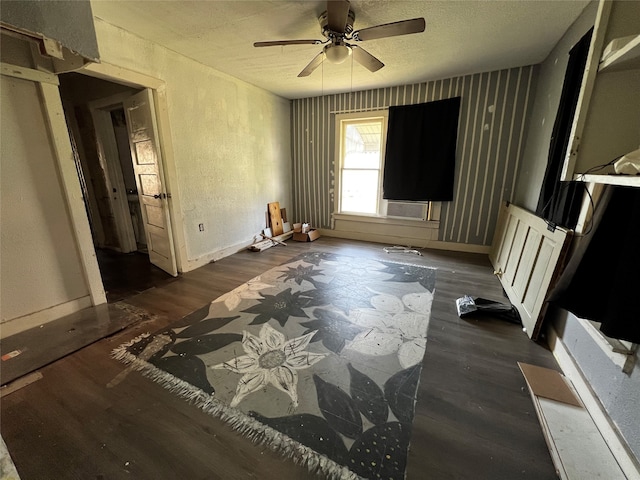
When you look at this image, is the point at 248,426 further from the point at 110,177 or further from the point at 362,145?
the point at 362,145

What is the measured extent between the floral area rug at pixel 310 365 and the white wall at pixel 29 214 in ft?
3.23

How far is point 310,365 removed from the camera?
173 centimetres

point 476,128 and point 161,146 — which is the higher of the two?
point 476,128

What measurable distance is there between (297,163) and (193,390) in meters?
4.43

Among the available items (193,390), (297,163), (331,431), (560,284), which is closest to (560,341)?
(560,284)

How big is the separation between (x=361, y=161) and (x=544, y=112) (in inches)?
99.6

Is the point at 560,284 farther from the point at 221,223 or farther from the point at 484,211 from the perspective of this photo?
A: the point at 221,223

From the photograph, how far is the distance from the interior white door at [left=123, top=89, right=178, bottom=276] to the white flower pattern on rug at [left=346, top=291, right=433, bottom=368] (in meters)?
2.45

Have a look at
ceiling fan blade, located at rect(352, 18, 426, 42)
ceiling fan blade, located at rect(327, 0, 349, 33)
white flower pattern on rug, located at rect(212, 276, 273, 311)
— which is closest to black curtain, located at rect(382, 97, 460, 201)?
ceiling fan blade, located at rect(352, 18, 426, 42)

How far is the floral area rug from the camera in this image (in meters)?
1.25

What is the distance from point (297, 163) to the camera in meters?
5.20

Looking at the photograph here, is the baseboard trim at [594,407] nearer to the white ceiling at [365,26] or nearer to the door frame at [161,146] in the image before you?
the white ceiling at [365,26]

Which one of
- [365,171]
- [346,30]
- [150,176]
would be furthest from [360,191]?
[150,176]

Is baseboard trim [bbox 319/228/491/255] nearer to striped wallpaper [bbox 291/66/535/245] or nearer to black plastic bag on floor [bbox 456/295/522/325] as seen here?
striped wallpaper [bbox 291/66/535/245]
